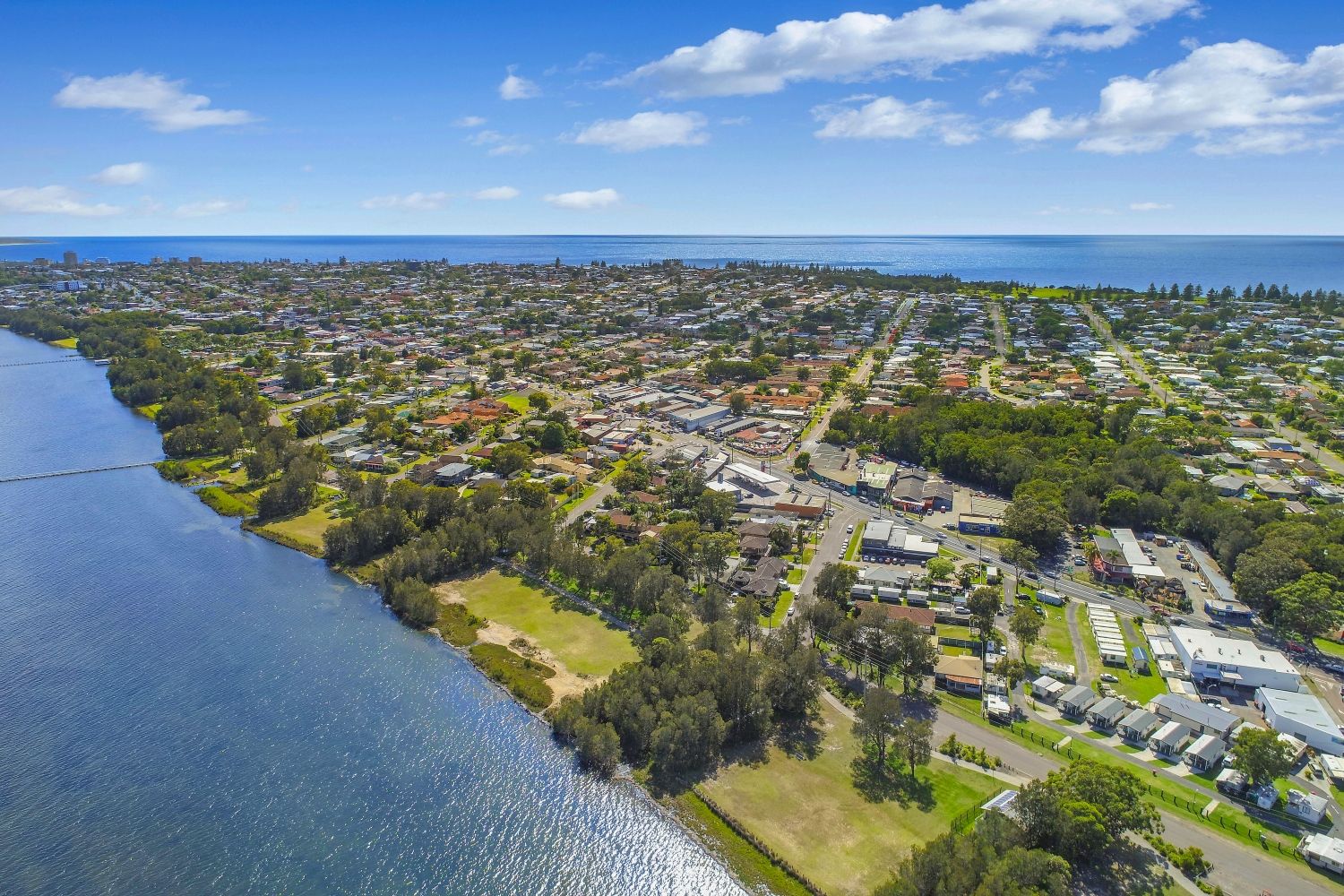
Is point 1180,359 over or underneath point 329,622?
over

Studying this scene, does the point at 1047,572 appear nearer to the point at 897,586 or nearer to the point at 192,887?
the point at 897,586

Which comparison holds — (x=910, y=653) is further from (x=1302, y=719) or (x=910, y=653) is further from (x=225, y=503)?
(x=225, y=503)

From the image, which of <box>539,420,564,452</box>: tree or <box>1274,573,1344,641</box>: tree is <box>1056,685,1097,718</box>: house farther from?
<box>539,420,564,452</box>: tree

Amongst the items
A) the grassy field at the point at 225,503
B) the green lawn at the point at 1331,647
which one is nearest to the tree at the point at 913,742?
the green lawn at the point at 1331,647

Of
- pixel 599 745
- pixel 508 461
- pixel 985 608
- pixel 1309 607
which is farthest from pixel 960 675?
pixel 508 461

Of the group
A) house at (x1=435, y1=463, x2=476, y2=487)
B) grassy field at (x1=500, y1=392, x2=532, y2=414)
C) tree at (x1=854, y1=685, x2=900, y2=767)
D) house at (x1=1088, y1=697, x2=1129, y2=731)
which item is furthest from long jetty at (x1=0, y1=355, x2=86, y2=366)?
A: house at (x1=1088, y1=697, x2=1129, y2=731)

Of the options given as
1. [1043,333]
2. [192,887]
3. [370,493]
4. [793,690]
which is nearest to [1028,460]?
[793,690]

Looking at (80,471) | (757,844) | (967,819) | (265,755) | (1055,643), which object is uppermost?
(80,471)
